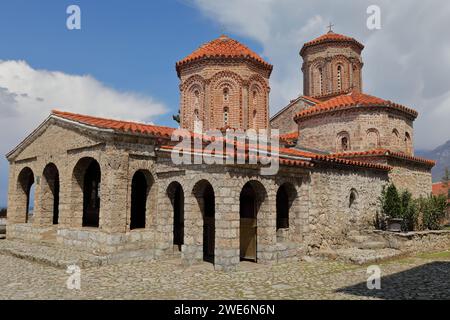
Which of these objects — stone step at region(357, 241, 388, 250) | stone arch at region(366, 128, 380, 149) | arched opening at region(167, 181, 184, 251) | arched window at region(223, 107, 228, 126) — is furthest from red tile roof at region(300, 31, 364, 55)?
arched opening at region(167, 181, 184, 251)

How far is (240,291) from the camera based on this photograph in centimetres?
770

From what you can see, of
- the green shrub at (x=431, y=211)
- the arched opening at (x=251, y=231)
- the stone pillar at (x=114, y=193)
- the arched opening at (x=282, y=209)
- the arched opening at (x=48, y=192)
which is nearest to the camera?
the arched opening at (x=251, y=231)

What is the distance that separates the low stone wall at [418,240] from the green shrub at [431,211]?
3.11 ft

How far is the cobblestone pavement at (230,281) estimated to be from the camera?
748cm

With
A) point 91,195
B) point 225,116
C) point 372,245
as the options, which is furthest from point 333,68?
point 91,195

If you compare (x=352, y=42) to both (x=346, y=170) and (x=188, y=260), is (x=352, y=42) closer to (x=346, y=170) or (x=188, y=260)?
(x=346, y=170)

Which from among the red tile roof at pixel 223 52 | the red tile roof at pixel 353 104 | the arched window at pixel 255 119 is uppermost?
the red tile roof at pixel 223 52

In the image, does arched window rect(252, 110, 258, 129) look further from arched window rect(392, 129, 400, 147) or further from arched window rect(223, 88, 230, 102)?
arched window rect(392, 129, 400, 147)

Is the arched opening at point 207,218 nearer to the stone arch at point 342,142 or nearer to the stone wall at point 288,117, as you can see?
the stone arch at point 342,142

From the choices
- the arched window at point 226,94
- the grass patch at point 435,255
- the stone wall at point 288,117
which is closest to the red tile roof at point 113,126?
the arched window at point 226,94

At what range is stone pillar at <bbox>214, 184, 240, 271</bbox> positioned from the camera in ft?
31.6

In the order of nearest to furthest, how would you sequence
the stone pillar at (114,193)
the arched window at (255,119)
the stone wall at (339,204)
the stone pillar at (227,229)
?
the stone pillar at (227,229) → the stone pillar at (114,193) → the stone wall at (339,204) → the arched window at (255,119)
